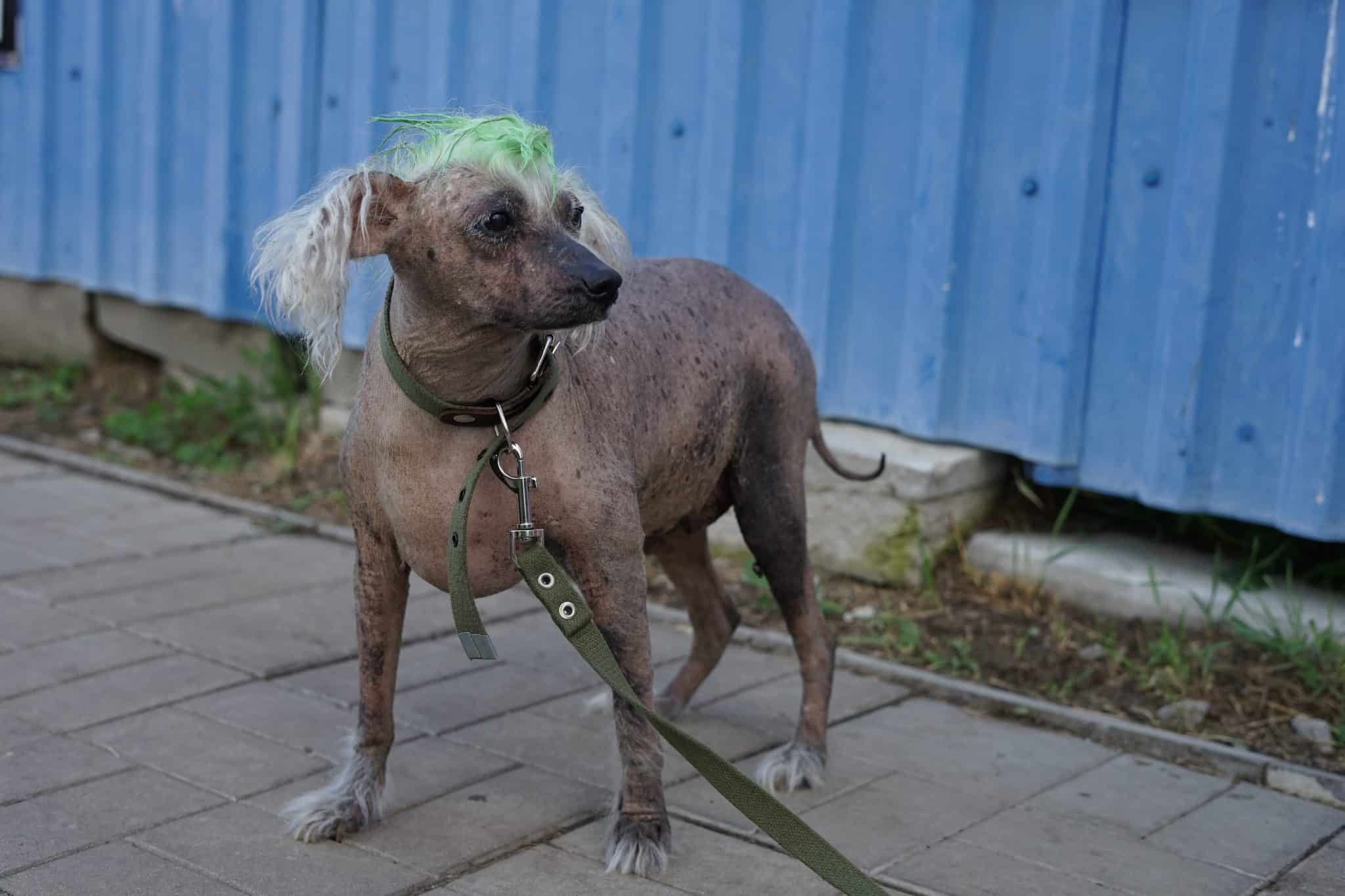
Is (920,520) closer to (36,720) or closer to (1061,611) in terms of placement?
(1061,611)

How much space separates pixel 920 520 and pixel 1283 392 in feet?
4.20

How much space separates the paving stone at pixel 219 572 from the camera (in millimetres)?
4988

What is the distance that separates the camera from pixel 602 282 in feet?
9.07

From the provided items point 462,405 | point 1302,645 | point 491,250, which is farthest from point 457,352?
point 1302,645

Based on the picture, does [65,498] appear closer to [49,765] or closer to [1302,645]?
[49,765]

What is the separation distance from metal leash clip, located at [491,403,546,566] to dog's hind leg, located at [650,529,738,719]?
112 cm

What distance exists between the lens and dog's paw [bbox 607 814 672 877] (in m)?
3.20

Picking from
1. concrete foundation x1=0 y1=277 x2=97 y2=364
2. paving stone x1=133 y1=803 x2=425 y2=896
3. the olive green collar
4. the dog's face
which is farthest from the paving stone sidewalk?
concrete foundation x1=0 y1=277 x2=97 y2=364

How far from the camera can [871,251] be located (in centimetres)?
528

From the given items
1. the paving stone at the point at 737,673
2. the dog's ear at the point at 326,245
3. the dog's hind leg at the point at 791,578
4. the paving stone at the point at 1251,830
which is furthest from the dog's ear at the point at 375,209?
the paving stone at the point at 1251,830

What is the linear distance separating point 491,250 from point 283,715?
181 centimetres

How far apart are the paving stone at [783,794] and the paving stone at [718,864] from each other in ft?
0.29

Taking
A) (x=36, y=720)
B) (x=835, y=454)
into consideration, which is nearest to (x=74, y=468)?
(x=36, y=720)

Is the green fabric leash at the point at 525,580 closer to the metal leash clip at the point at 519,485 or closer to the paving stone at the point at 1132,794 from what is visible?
the metal leash clip at the point at 519,485
